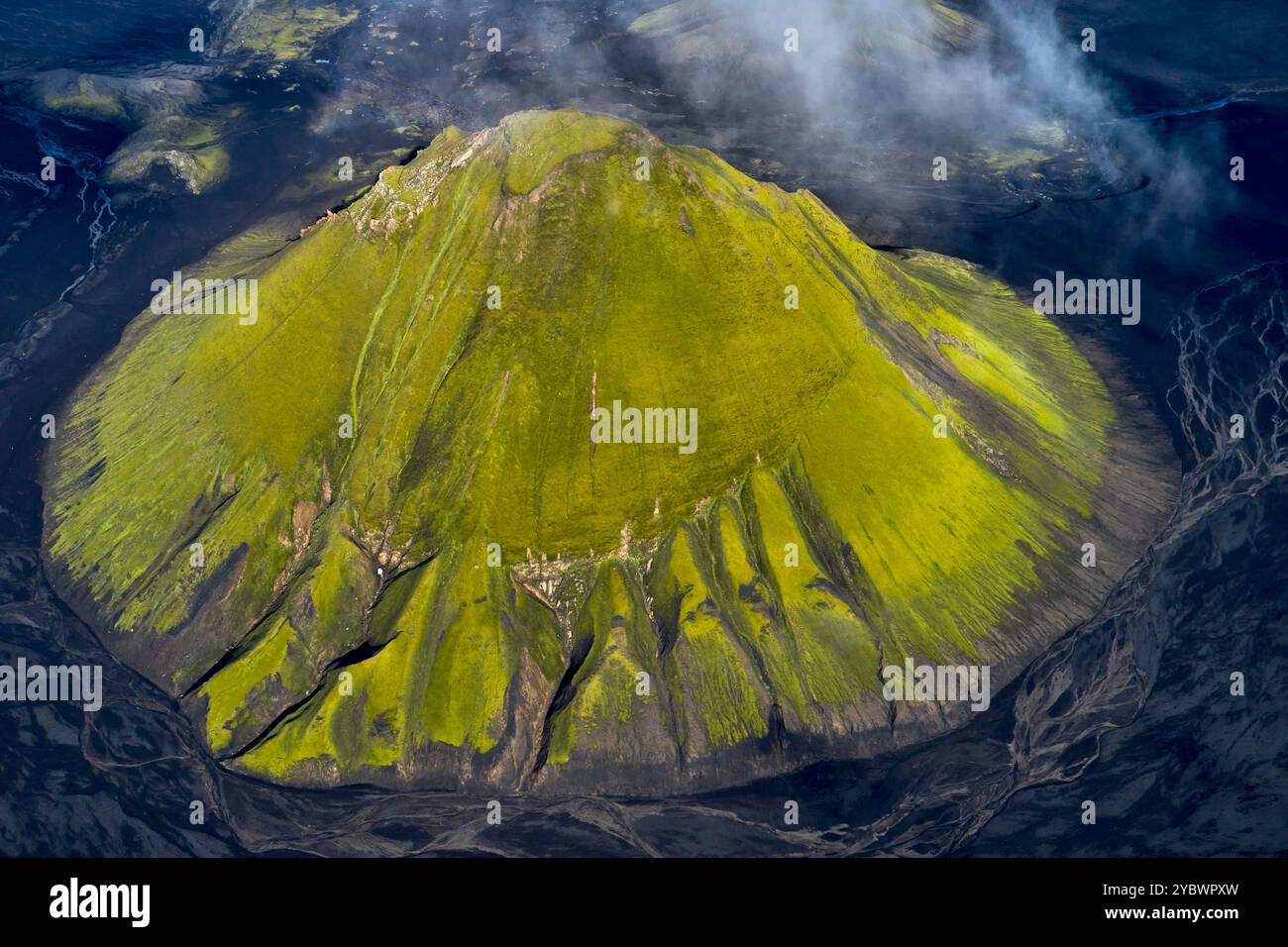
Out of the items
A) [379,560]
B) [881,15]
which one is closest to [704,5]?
[881,15]

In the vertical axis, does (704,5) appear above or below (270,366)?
above

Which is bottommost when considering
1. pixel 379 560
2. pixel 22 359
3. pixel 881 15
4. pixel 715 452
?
pixel 379 560

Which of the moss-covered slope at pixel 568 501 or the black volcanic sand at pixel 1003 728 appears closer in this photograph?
the black volcanic sand at pixel 1003 728

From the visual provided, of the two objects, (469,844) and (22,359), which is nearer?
(469,844)

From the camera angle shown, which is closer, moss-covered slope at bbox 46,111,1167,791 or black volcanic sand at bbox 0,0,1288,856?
black volcanic sand at bbox 0,0,1288,856

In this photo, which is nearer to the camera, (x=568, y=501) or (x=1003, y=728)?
(x=1003, y=728)

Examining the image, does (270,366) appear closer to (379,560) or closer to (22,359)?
(379,560)

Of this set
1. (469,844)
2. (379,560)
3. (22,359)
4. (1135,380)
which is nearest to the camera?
(469,844)

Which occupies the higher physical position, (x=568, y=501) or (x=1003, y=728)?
(x=568, y=501)
